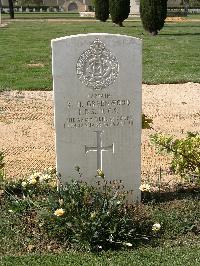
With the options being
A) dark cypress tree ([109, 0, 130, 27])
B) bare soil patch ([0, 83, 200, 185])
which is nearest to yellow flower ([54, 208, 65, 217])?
bare soil patch ([0, 83, 200, 185])

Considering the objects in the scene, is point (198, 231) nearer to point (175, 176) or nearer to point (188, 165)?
point (188, 165)

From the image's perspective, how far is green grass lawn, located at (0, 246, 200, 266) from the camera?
14.8 ft

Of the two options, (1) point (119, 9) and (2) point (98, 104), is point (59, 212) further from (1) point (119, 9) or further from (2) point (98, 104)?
(1) point (119, 9)

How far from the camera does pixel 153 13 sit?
26469 millimetres

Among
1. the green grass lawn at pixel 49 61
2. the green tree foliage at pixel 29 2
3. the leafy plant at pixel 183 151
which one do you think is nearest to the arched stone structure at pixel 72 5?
the green tree foliage at pixel 29 2

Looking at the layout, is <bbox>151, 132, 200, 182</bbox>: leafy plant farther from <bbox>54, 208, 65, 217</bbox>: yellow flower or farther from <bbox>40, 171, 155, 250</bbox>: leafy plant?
<bbox>54, 208, 65, 217</bbox>: yellow flower

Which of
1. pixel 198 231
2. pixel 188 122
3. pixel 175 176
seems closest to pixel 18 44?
pixel 188 122

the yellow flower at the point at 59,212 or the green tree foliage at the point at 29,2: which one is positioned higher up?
the green tree foliage at the point at 29,2

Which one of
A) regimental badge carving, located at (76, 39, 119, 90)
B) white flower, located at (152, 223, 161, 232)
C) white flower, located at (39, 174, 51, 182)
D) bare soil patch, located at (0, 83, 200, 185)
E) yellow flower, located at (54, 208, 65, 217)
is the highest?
regimental badge carving, located at (76, 39, 119, 90)

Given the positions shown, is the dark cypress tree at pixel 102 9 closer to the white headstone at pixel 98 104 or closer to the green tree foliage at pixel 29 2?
the white headstone at pixel 98 104

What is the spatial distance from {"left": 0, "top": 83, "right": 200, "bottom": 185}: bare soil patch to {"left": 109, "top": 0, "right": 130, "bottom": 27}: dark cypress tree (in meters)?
19.3

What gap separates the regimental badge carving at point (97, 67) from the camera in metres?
5.24

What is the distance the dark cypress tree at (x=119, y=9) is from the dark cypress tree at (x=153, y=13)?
14.2 ft

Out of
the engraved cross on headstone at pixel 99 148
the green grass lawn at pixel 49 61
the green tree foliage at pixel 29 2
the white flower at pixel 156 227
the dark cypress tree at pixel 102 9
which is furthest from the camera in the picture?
the green tree foliage at pixel 29 2
